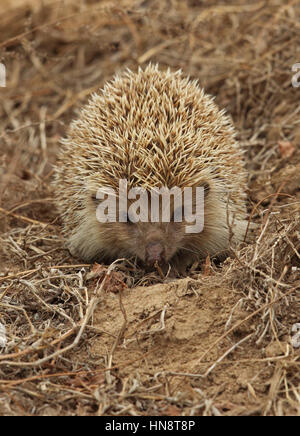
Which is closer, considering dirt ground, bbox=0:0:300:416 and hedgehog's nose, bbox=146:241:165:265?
dirt ground, bbox=0:0:300:416

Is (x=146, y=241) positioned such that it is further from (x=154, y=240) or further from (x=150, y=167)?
(x=150, y=167)

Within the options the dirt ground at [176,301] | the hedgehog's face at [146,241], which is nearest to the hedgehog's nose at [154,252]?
the hedgehog's face at [146,241]

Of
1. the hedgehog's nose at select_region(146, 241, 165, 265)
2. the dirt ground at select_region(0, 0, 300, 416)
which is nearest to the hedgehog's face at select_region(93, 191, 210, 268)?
the hedgehog's nose at select_region(146, 241, 165, 265)

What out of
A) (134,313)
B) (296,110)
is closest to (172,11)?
(296,110)

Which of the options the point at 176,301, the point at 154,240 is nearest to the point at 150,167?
the point at 154,240

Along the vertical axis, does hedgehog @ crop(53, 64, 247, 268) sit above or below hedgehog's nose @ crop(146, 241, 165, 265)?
above

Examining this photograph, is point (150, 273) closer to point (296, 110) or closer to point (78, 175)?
point (78, 175)

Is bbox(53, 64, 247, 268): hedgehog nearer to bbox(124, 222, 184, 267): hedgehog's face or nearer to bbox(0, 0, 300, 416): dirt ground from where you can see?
bbox(124, 222, 184, 267): hedgehog's face
